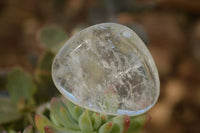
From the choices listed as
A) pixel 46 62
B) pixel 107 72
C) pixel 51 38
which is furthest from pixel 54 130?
pixel 51 38

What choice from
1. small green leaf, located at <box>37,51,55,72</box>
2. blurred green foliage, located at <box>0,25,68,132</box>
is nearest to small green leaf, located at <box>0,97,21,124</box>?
blurred green foliage, located at <box>0,25,68,132</box>

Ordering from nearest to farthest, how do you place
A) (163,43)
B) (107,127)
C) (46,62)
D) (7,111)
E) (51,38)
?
1. (107,127)
2. (7,111)
3. (46,62)
4. (51,38)
5. (163,43)

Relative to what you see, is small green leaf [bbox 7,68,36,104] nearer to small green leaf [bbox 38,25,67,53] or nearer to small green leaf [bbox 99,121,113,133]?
small green leaf [bbox 38,25,67,53]

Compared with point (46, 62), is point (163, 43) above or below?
below

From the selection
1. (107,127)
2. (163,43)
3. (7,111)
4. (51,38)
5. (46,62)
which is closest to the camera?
(107,127)

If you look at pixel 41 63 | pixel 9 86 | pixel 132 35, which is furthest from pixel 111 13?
pixel 132 35

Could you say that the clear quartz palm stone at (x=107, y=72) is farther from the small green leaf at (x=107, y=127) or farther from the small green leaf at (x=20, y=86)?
the small green leaf at (x=20, y=86)

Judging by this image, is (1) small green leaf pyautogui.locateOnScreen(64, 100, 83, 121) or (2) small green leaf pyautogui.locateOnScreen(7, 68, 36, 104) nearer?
(1) small green leaf pyautogui.locateOnScreen(64, 100, 83, 121)

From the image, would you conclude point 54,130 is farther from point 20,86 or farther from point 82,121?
point 20,86
